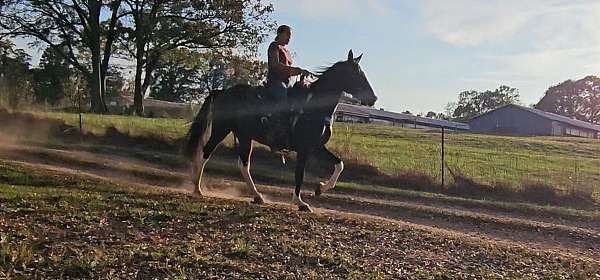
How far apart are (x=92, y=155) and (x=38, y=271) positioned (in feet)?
42.6

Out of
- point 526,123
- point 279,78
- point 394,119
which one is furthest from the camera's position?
point 394,119

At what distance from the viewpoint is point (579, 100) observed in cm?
11538

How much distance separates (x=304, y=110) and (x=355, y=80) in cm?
105

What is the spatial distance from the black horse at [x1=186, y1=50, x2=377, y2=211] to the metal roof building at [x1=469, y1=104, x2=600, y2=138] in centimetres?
7131

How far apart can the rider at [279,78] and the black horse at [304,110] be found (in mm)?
176

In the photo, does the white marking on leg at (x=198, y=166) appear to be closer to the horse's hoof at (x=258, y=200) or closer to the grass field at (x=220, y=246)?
the horse's hoof at (x=258, y=200)

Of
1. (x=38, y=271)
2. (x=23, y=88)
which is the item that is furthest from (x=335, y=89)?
(x=23, y=88)

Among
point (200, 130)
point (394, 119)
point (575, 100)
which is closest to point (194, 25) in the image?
point (200, 130)

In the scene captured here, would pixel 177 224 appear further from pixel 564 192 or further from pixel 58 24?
pixel 58 24

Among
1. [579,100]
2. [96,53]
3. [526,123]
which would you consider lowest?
[526,123]

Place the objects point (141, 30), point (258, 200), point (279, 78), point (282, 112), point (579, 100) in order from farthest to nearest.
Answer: point (579, 100) < point (141, 30) < point (258, 200) < point (282, 112) < point (279, 78)

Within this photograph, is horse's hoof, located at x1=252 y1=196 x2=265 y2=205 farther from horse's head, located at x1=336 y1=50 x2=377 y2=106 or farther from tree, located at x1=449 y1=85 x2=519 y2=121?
tree, located at x1=449 y1=85 x2=519 y2=121

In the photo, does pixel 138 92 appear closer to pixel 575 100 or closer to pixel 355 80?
pixel 355 80

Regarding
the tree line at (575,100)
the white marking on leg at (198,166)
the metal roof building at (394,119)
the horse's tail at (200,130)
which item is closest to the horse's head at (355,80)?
the horse's tail at (200,130)
